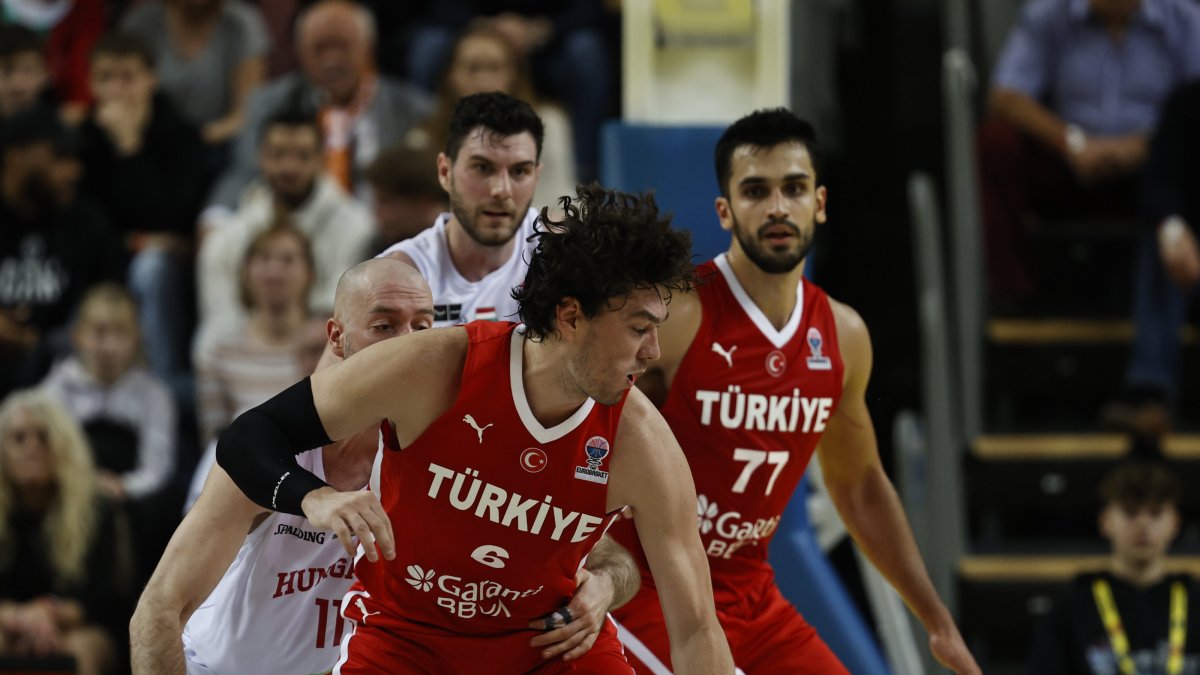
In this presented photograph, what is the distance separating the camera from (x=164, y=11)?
10148 millimetres

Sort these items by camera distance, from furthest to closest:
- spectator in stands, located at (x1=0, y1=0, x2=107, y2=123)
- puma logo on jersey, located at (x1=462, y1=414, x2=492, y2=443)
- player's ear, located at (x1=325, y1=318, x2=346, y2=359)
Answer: spectator in stands, located at (x1=0, y1=0, x2=107, y2=123) → player's ear, located at (x1=325, y1=318, x2=346, y2=359) → puma logo on jersey, located at (x1=462, y1=414, x2=492, y2=443)

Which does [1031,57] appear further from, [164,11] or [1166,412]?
[164,11]

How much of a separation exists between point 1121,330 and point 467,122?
4.59 m

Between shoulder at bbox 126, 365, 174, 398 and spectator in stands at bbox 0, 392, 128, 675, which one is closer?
spectator in stands at bbox 0, 392, 128, 675

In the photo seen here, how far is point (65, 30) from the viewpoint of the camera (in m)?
10.5

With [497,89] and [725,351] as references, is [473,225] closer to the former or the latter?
[725,351]

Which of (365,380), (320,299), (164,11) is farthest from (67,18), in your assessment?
(365,380)

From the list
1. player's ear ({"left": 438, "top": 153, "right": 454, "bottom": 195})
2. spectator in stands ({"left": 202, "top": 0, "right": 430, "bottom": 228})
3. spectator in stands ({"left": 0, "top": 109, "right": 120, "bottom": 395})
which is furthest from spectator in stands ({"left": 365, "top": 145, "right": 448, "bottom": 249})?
player's ear ({"left": 438, "top": 153, "right": 454, "bottom": 195})

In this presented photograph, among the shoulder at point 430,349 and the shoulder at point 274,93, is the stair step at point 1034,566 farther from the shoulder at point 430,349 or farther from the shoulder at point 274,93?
the shoulder at point 430,349

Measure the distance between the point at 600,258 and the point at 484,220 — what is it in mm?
1340

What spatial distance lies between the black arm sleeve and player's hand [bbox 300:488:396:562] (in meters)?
0.13

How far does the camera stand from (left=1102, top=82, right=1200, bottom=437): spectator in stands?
8352 millimetres

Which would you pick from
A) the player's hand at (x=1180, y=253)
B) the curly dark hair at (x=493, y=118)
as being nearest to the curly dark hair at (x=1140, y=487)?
the player's hand at (x=1180, y=253)

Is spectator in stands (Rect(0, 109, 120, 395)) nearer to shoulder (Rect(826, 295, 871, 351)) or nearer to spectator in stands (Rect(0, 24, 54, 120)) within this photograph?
spectator in stands (Rect(0, 24, 54, 120))
